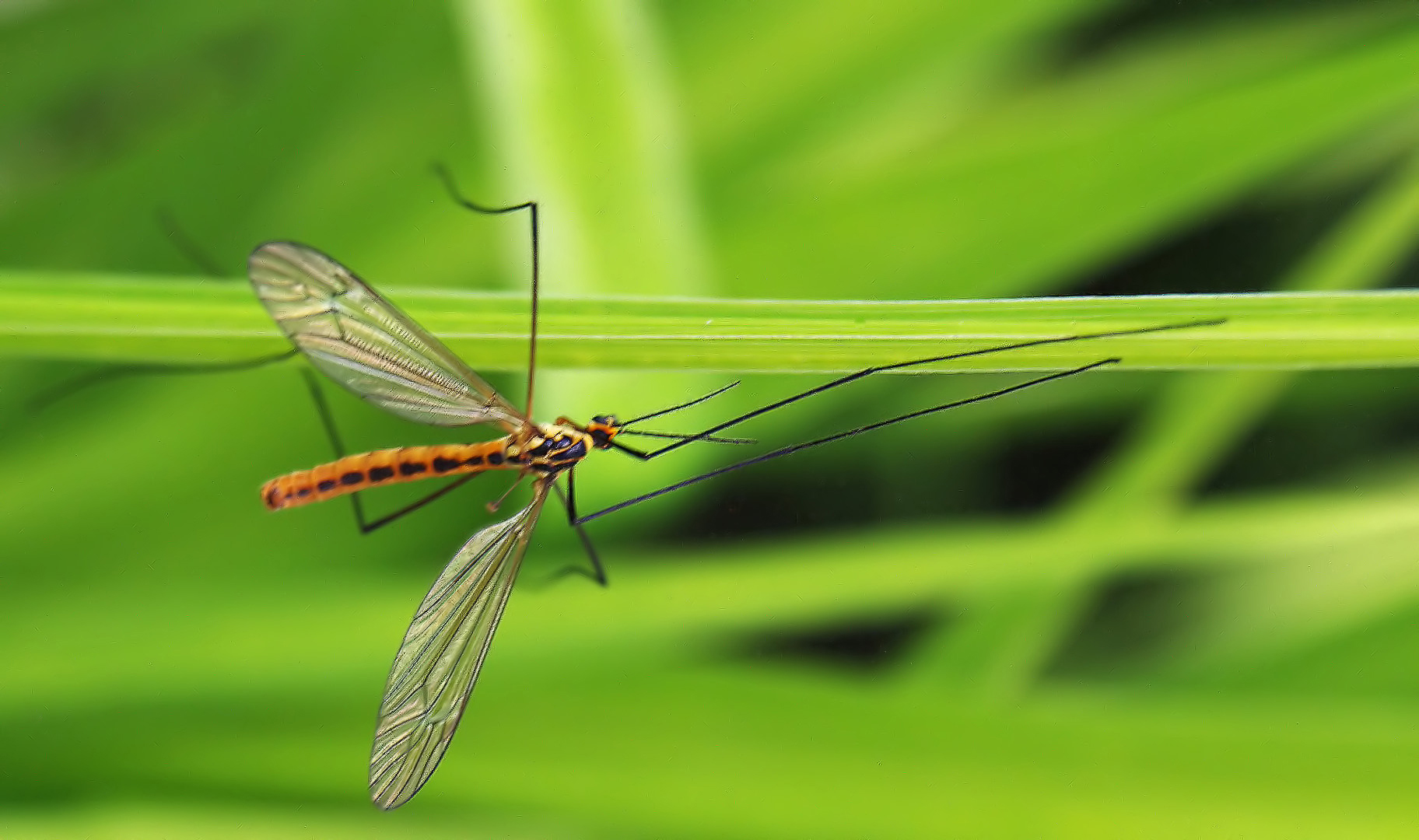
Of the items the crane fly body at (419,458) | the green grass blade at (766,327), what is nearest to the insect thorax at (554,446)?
the crane fly body at (419,458)

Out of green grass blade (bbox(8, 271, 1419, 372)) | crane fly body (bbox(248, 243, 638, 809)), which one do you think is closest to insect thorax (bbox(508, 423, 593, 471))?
crane fly body (bbox(248, 243, 638, 809))

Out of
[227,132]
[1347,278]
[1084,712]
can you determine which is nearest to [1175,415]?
[1347,278]

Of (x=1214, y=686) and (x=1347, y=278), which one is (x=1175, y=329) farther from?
(x=1214, y=686)

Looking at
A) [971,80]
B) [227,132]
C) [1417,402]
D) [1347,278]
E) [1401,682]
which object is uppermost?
[227,132]

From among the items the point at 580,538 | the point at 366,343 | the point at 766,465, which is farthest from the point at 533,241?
the point at 766,465

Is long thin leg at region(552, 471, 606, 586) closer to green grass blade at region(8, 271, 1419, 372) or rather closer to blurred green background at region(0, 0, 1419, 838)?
blurred green background at region(0, 0, 1419, 838)

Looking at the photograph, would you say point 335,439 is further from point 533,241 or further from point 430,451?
point 533,241

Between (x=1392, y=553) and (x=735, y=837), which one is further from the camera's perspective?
(x=1392, y=553)
